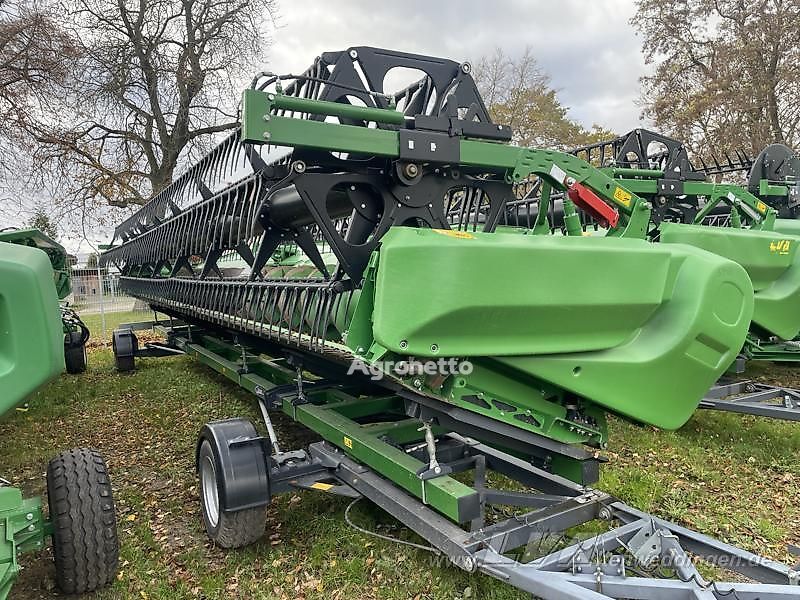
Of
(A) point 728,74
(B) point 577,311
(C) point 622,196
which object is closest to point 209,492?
(B) point 577,311

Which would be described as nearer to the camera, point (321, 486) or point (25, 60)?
point (321, 486)

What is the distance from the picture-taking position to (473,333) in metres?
2.72

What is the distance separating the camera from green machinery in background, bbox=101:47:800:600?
263 cm

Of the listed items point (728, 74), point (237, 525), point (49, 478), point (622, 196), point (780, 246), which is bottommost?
point (237, 525)

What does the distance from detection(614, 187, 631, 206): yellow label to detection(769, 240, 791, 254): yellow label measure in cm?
212

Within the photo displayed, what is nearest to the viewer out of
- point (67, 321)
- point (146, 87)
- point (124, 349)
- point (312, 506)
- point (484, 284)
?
point (484, 284)

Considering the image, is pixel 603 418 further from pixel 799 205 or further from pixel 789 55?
pixel 789 55

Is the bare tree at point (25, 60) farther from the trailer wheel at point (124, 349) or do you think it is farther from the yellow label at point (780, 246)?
the yellow label at point (780, 246)

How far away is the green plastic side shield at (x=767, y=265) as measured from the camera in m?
5.13

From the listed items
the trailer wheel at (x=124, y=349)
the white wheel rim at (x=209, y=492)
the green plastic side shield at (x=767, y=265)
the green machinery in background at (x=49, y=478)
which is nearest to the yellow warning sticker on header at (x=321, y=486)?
the white wheel rim at (x=209, y=492)

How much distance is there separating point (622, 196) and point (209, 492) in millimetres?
3427

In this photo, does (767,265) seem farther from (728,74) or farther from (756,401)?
(728,74)

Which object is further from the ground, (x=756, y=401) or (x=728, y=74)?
(x=728, y=74)

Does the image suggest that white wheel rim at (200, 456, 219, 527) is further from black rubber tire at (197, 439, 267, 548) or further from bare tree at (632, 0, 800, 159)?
bare tree at (632, 0, 800, 159)
